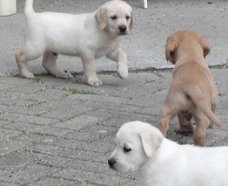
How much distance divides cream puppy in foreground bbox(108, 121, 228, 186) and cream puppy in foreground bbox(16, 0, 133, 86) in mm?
3112

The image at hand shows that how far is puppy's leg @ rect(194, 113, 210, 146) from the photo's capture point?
4.86 m

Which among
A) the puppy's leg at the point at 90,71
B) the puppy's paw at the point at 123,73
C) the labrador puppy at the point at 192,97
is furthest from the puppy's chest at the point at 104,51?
the labrador puppy at the point at 192,97

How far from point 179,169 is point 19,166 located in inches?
53.8

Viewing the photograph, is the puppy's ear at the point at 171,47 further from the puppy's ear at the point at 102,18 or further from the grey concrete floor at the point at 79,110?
the puppy's ear at the point at 102,18

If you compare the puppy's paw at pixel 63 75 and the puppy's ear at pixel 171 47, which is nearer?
the puppy's ear at pixel 171 47

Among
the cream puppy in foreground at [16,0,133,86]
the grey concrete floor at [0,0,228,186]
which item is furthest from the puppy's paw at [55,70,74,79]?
the cream puppy in foreground at [16,0,133,86]

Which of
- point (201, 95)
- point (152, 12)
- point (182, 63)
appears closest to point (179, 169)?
point (201, 95)

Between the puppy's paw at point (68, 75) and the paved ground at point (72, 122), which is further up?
the paved ground at point (72, 122)

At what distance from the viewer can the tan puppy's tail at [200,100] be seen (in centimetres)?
A: 472

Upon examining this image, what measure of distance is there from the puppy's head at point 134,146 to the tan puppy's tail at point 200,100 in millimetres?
1144

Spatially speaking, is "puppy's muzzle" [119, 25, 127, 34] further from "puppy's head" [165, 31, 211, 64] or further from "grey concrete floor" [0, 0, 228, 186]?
"puppy's head" [165, 31, 211, 64]

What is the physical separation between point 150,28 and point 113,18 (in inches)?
111

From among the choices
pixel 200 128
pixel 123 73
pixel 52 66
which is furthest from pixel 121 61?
pixel 200 128

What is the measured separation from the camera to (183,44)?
17.7 ft
